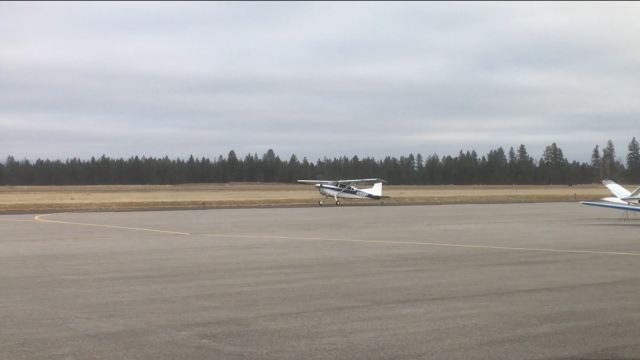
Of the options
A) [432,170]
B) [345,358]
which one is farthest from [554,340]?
[432,170]

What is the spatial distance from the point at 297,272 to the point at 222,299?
3.29 metres

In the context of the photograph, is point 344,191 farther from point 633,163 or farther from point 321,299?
point 633,163

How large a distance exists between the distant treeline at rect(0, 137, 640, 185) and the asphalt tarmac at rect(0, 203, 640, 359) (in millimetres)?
147256

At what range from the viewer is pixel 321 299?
10.1 metres

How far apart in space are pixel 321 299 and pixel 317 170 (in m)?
176

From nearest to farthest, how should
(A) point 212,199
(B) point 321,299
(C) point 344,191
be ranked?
(B) point 321,299
(C) point 344,191
(A) point 212,199

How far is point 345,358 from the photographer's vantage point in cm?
666

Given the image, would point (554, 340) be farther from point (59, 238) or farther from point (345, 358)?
point (59, 238)

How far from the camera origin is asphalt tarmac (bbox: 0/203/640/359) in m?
7.14

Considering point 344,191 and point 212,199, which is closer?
point 344,191

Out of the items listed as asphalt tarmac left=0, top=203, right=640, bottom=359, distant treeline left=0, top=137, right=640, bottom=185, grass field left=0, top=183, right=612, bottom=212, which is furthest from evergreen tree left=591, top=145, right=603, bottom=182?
asphalt tarmac left=0, top=203, right=640, bottom=359

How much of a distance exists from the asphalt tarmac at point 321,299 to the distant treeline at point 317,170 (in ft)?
483

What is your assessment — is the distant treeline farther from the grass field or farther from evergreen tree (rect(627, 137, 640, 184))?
the grass field

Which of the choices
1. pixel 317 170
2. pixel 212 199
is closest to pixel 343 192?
pixel 212 199
